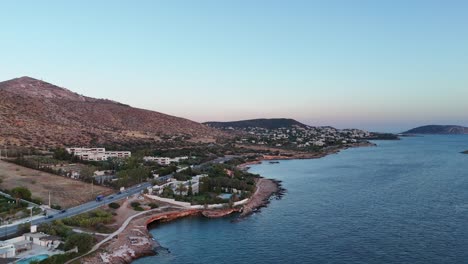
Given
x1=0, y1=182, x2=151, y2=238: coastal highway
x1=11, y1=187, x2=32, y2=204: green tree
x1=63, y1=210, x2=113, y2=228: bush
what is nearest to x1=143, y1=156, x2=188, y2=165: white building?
x1=0, y1=182, x2=151, y2=238: coastal highway

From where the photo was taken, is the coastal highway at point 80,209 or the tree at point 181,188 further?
the tree at point 181,188

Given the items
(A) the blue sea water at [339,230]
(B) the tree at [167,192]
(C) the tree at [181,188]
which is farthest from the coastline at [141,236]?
(C) the tree at [181,188]

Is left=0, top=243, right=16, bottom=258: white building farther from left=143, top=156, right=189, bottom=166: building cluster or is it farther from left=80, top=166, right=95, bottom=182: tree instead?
left=143, top=156, right=189, bottom=166: building cluster

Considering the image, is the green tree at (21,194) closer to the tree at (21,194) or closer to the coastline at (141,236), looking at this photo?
the tree at (21,194)

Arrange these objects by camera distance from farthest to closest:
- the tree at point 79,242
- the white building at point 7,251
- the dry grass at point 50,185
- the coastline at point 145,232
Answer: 1. the dry grass at point 50,185
2. the coastline at point 145,232
3. the tree at point 79,242
4. the white building at point 7,251

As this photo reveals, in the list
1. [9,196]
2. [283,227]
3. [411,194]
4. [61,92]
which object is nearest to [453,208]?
[411,194]

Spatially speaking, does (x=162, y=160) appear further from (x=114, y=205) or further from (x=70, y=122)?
(x=70, y=122)
